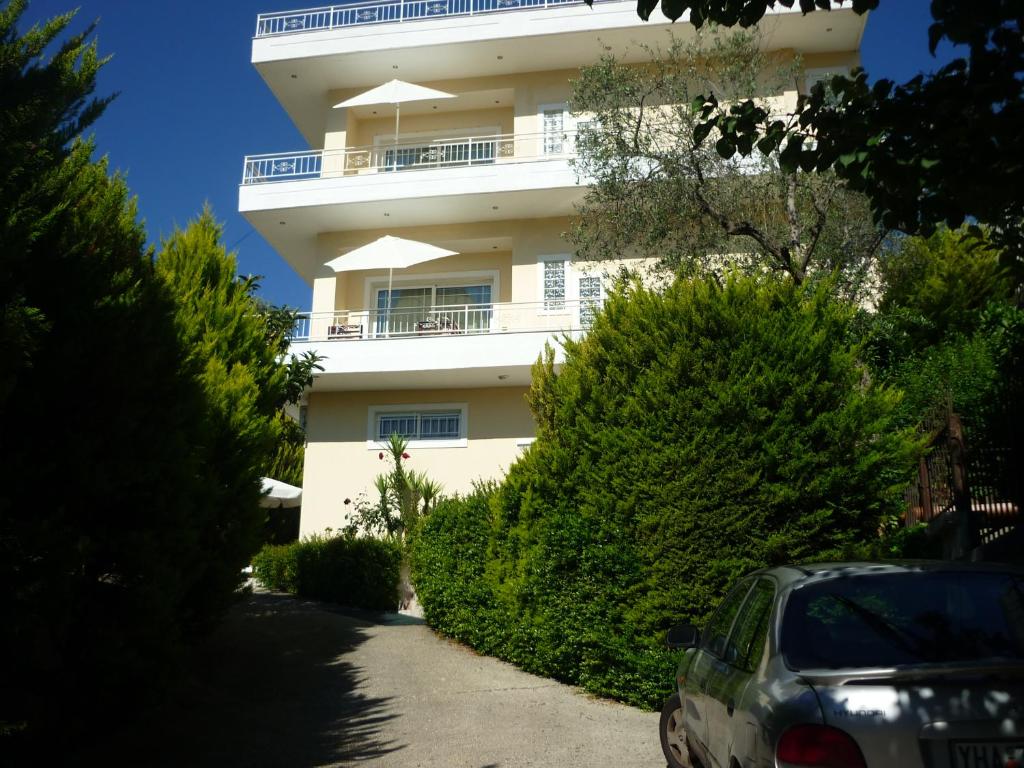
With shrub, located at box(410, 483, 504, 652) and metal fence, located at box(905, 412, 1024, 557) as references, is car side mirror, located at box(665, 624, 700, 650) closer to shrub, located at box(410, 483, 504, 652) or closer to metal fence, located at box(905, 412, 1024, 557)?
metal fence, located at box(905, 412, 1024, 557)

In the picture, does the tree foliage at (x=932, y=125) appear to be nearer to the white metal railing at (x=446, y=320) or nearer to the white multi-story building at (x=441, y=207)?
the white metal railing at (x=446, y=320)

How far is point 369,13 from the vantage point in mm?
21219

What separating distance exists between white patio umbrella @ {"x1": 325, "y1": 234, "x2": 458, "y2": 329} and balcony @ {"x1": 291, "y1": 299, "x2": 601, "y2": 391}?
3.48 feet

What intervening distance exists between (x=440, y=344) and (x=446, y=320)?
1.13 meters

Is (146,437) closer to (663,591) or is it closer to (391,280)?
(663,591)

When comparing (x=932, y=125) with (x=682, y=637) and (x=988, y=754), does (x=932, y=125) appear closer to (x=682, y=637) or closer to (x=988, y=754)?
(x=682, y=637)

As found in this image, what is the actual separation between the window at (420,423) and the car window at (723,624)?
14416mm

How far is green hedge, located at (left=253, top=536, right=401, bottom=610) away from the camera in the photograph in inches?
611

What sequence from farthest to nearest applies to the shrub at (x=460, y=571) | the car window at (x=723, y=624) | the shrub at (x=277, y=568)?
the shrub at (x=277, y=568)
the shrub at (x=460, y=571)
the car window at (x=723, y=624)

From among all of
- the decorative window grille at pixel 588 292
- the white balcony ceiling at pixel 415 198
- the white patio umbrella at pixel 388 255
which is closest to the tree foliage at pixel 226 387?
the white patio umbrella at pixel 388 255

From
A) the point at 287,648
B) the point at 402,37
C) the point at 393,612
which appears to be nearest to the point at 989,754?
the point at 287,648

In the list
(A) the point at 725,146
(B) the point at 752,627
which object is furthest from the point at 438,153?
(B) the point at 752,627

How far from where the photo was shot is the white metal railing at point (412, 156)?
20.2m

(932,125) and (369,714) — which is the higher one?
(932,125)
